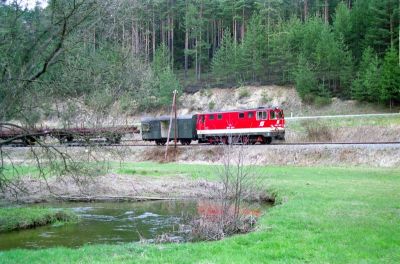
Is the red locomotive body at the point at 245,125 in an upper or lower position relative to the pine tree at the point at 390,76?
lower

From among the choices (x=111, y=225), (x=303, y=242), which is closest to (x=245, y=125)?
(x=111, y=225)

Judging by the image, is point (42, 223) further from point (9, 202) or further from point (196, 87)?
point (196, 87)

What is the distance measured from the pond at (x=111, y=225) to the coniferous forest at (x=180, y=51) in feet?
13.8

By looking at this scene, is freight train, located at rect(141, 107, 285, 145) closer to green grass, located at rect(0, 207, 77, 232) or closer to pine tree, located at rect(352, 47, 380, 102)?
green grass, located at rect(0, 207, 77, 232)

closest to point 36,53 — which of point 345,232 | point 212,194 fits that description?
point 345,232

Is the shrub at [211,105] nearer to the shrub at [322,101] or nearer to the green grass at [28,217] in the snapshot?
the shrub at [322,101]

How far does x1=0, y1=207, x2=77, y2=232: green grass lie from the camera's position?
16641 millimetres

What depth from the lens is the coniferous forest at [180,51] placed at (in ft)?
40.5

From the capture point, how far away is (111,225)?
55.9 ft

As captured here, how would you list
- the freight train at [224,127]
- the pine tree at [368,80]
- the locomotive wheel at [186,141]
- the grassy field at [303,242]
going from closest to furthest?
1. the grassy field at [303,242]
2. the freight train at [224,127]
3. the locomotive wheel at [186,141]
4. the pine tree at [368,80]

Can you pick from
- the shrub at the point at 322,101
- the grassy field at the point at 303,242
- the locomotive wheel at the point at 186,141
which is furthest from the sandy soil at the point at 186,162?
the shrub at the point at 322,101

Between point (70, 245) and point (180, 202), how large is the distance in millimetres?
8280

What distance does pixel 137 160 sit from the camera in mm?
37719

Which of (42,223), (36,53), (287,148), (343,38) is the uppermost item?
(343,38)
